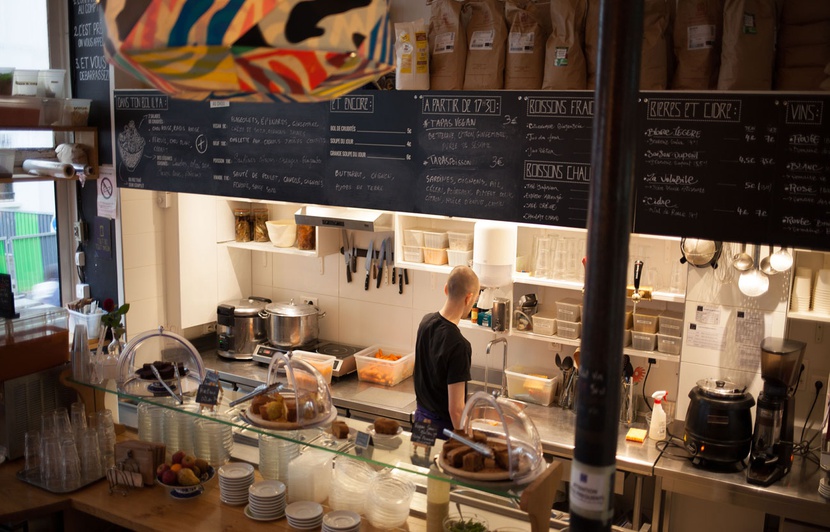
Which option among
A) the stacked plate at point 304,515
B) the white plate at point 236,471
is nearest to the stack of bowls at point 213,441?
the white plate at point 236,471

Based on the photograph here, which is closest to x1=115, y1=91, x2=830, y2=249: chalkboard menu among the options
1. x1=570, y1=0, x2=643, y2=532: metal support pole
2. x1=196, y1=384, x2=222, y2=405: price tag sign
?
x1=196, y1=384, x2=222, y2=405: price tag sign

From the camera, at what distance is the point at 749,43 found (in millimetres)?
2904

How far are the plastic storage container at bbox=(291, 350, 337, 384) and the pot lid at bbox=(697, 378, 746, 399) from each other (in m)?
2.09

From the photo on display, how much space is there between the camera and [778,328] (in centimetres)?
356

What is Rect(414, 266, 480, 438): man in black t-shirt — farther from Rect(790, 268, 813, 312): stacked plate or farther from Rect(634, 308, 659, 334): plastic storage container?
Rect(790, 268, 813, 312): stacked plate

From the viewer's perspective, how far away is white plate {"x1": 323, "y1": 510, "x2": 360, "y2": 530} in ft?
8.19

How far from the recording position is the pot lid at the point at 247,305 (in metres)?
5.02

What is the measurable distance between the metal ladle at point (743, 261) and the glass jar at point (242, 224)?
10.3 ft

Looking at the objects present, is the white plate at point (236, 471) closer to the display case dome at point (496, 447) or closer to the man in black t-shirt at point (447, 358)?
the display case dome at point (496, 447)

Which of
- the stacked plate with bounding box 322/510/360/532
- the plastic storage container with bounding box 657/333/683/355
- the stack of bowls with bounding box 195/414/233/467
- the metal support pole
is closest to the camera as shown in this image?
the metal support pole

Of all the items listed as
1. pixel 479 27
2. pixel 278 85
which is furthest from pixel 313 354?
pixel 278 85

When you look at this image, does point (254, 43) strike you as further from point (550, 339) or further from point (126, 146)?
point (126, 146)

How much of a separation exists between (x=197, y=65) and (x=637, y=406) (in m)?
3.53

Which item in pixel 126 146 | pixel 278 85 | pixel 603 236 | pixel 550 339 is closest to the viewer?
pixel 603 236
